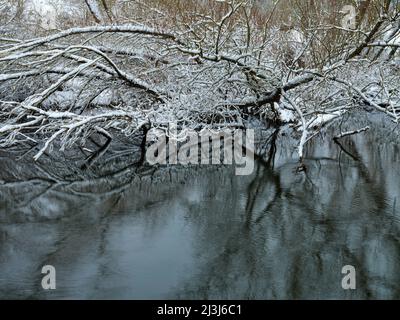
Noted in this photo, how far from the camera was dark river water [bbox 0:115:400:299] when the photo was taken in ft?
15.4

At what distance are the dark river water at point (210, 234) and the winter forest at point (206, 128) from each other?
3 centimetres

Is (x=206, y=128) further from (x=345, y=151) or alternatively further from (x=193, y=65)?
(x=345, y=151)

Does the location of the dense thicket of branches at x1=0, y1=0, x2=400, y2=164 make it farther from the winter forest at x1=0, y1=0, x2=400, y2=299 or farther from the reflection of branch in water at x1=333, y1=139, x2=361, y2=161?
the reflection of branch in water at x1=333, y1=139, x2=361, y2=161

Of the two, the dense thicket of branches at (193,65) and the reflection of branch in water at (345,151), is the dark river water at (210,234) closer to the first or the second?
the reflection of branch in water at (345,151)

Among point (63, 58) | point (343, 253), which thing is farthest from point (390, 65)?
point (343, 253)

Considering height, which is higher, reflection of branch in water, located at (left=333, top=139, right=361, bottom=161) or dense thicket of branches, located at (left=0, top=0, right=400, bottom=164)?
dense thicket of branches, located at (left=0, top=0, right=400, bottom=164)

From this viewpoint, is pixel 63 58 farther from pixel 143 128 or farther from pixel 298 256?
pixel 298 256

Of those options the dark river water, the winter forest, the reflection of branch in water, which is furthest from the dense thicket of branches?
the dark river water

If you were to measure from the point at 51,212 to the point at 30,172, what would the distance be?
2439 mm

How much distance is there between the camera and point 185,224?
6453 mm

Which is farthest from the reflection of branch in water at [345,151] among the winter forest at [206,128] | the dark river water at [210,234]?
the dark river water at [210,234]

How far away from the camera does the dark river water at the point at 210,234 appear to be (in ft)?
15.4

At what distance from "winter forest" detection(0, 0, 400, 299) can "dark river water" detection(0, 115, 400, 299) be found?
1.0 inches
